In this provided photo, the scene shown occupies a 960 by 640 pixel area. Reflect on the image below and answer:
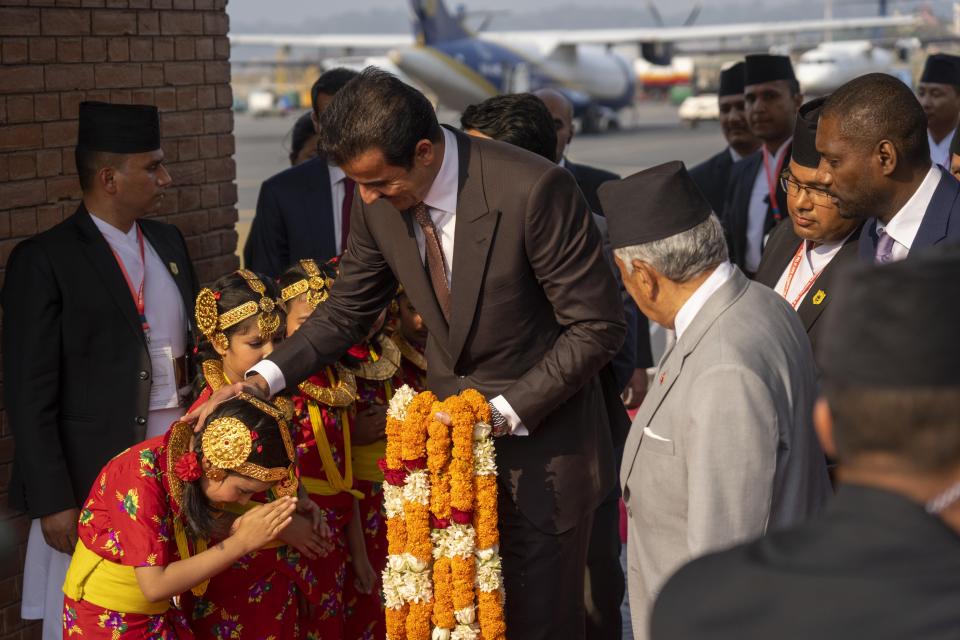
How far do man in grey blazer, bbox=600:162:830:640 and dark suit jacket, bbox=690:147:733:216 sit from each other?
478 cm

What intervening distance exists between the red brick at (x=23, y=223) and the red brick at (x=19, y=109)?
380 mm

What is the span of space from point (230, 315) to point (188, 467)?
0.83 metres

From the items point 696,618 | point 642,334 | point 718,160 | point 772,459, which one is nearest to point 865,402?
point 696,618

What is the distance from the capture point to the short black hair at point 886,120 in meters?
3.86

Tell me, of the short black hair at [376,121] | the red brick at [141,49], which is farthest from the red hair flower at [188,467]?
the red brick at [141,49]

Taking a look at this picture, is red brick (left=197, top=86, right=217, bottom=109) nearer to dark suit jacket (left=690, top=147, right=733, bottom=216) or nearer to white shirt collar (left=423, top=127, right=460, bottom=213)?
white shirt collar (left=423, top=127, right=460, bottom=213)

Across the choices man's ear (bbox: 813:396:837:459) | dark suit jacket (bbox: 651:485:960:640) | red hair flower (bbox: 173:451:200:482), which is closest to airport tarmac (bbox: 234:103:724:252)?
red hair flower (bbox: 173:451:200:482)

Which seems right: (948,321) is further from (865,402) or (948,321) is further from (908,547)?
(908,547)

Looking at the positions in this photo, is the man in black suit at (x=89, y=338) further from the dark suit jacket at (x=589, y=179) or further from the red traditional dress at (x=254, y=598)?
the dark suit jacket at (x=589, y=179)

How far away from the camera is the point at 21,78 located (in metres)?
4.91

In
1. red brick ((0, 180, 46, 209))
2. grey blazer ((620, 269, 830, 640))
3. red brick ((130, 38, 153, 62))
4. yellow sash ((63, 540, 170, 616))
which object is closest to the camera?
grey blazer ((620, 269, 830, 640))

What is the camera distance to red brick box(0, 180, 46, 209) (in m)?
4.84

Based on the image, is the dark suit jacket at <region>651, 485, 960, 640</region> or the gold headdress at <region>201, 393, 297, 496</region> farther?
the gold headdress at <region>201, 393, 297, 496</region>

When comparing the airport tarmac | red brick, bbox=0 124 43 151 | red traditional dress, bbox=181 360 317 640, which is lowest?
the airport tarmac
